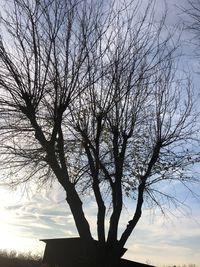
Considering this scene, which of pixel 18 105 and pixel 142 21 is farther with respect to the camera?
pixel 142 21

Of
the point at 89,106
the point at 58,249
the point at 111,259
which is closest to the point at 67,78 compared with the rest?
the point at 89,106

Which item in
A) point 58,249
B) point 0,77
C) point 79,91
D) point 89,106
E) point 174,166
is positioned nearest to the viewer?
point 0,77

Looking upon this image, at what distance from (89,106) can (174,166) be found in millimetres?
3658

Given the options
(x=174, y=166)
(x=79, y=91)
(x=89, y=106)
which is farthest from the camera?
(x=174, y=166)

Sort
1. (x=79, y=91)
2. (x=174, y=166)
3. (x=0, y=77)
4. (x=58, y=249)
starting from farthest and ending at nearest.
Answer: (x=58, y=249) < (x=174, y=166) < (x=79, y=91) < (x=0, y=77)

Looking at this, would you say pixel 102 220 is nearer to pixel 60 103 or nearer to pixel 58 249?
pixel 60 103

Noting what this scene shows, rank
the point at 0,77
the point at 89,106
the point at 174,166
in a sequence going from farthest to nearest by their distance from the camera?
the point at 174,166 < the point at 89,106 < the point at 0,77

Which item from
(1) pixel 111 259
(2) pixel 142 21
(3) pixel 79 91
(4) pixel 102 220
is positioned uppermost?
(2) pixel 142 21

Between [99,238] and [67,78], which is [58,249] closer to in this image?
[99,238]

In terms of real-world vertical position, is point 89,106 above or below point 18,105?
above

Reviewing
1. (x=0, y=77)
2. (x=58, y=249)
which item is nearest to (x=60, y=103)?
(x=0, y=77)

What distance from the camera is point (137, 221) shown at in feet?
42.9

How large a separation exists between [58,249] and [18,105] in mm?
19924

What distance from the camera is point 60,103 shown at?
11562 millimetres
